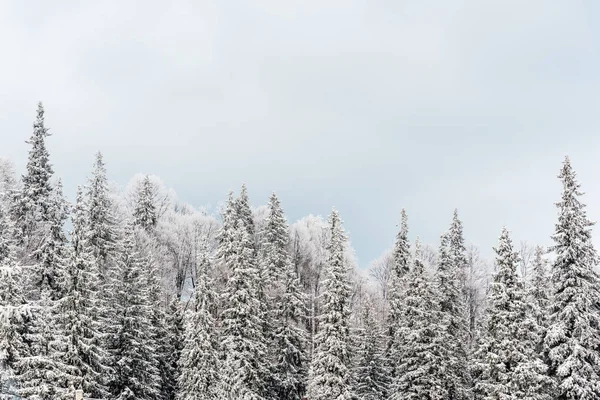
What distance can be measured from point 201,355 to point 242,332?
149 inches

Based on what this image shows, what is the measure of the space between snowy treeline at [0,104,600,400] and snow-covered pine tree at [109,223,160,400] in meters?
0.12

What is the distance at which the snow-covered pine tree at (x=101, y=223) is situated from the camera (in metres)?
49.7

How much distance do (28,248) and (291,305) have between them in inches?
856

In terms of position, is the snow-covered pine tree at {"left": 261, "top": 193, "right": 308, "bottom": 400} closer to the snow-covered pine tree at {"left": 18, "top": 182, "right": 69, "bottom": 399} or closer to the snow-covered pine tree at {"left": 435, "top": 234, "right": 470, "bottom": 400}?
the snow-covered pine tree at {"left": 435, "top": 234, "right": 470, "bottom": 400}

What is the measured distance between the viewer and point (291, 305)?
167 feet

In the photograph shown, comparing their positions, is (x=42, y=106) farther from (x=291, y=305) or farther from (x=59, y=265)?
(x=291, y=305)

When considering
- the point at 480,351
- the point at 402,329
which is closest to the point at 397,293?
the point at 402,329

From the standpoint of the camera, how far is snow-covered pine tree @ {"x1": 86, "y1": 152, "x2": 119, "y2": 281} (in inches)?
1957

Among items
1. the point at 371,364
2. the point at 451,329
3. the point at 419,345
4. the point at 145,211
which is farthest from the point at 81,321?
the point at 145,211

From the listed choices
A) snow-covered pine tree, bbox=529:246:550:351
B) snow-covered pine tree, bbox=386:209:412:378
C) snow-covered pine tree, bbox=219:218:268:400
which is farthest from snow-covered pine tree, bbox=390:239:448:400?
snow-covered pine tree, bbox=219:218:268:400

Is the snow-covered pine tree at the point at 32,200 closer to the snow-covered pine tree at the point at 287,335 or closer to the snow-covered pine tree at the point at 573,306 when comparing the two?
the snow-covered pine tree at the point at 287,335

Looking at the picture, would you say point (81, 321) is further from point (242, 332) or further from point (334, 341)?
point (334, 341)

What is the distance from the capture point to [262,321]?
48.5 m

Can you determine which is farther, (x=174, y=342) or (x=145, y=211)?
(x=145, y=211)
